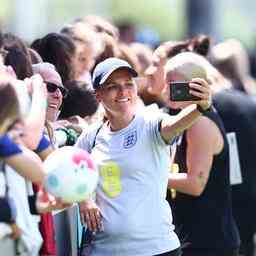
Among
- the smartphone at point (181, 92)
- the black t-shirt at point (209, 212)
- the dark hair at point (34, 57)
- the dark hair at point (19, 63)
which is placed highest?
the dark hair at point (34, 57)

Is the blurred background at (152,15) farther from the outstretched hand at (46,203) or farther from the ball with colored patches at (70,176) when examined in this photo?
the ball with colored patches at (70,176)

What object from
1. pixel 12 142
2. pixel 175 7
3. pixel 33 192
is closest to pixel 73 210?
pixel 33 192

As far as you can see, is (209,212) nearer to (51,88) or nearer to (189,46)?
(51,88)

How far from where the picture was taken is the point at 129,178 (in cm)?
636

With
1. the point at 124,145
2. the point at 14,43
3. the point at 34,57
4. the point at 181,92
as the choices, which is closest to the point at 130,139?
the point at 124,145

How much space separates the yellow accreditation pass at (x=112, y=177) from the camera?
638 cm

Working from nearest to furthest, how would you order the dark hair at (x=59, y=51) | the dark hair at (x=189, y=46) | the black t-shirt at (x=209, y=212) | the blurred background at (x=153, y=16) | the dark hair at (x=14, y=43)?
the dark hair at (x=14, y=43) < the black t-shirt at (x=209, y=212) < the dark hair at (x=59, y=51) < the dark hair at (x=189, y=46) < the blurred background at (x=153, y=16)

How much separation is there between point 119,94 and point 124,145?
0.84 ft

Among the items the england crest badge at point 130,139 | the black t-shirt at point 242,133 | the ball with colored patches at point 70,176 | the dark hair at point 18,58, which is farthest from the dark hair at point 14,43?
the black t-shirt at point 242,133

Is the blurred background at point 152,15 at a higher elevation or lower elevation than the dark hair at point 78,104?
higher

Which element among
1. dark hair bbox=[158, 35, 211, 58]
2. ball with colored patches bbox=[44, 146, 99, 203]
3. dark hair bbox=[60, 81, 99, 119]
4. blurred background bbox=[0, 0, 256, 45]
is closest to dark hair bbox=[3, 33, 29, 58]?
dark hair bbox=[60, 81, 99, 119]

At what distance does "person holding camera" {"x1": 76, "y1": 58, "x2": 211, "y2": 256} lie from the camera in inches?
250

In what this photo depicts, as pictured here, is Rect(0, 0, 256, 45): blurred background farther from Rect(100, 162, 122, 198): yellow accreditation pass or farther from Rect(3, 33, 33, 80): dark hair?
Rect(100, 162, 122, 198): yellow accreditation pass

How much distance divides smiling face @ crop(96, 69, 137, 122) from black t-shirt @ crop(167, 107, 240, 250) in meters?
1.02
